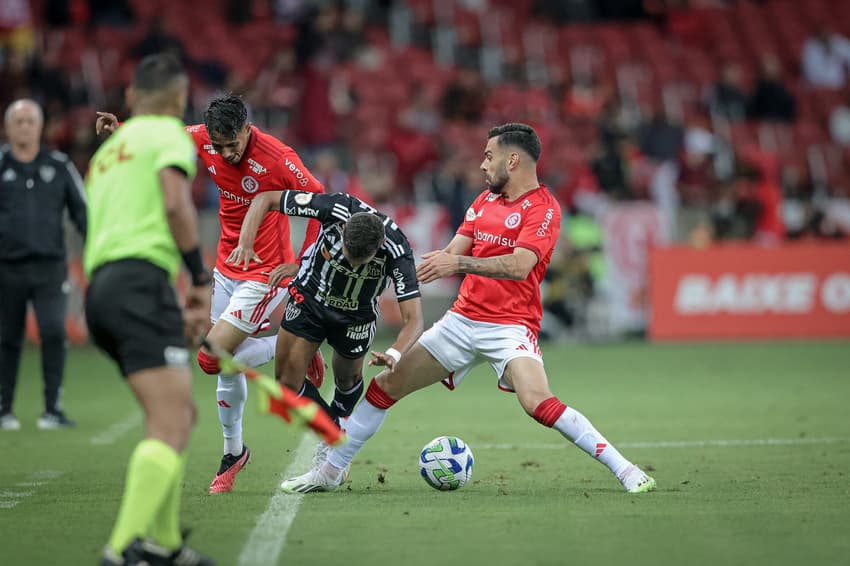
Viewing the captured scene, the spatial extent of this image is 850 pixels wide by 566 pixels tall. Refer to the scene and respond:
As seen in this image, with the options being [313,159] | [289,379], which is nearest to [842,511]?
[289,379]

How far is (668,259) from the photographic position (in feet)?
63.4

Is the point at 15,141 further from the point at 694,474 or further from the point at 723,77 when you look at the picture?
the point at 723,77

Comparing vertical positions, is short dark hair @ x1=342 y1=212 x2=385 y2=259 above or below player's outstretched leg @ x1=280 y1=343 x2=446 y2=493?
above

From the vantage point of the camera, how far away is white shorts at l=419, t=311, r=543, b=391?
7.88 meters

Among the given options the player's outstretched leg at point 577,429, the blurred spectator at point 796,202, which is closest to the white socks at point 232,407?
the player's outstretched leg at point 577,429

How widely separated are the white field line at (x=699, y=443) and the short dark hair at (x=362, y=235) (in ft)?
9.47

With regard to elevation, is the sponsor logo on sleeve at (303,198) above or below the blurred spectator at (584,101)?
below

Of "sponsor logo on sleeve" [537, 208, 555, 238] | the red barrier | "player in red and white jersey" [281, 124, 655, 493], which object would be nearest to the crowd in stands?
the red barrier

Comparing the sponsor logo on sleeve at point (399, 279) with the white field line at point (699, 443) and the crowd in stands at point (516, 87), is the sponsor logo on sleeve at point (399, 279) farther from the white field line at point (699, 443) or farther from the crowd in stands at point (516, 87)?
the crowd in stands at point (516, 87)

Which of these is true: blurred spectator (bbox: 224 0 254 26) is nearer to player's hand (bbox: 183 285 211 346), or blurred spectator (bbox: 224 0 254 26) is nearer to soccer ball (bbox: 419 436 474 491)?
soccer ball (bbox: 419 436 474 491)

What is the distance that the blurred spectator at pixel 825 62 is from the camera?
23969mm

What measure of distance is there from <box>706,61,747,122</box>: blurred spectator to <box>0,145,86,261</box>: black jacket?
48.1 feet

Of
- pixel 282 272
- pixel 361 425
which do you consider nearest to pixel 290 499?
pixel 361 425

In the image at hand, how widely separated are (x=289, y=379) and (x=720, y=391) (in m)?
6.69
